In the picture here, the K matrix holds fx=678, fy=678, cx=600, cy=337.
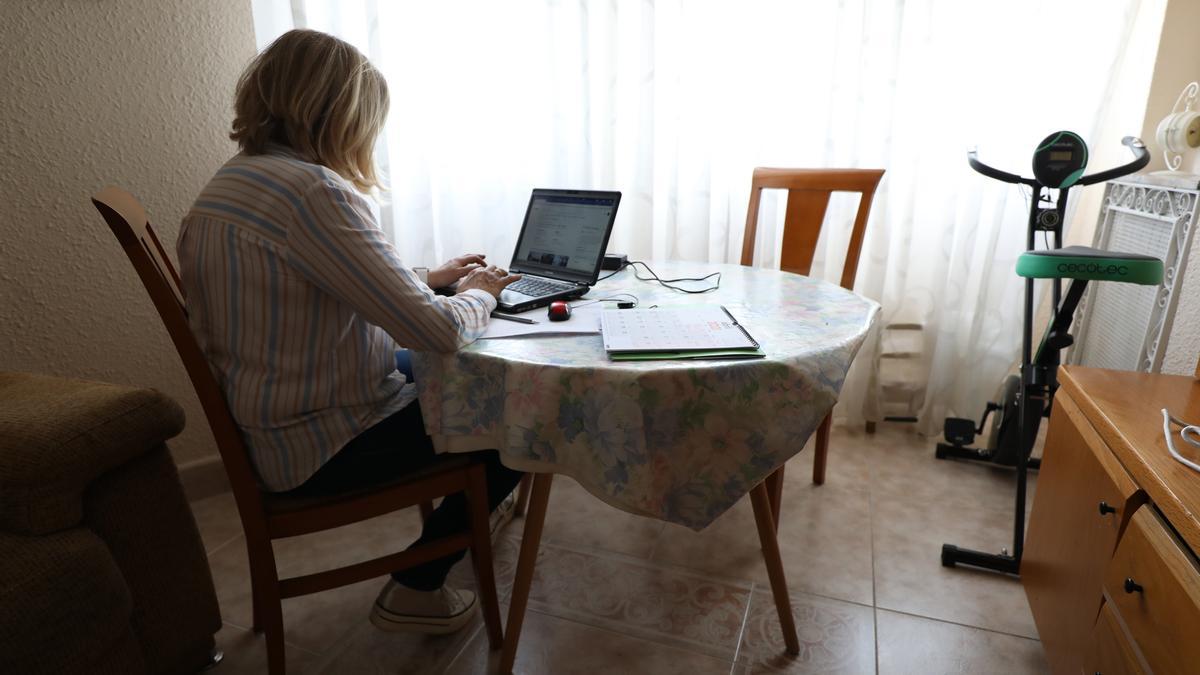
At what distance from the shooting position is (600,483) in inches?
42.9

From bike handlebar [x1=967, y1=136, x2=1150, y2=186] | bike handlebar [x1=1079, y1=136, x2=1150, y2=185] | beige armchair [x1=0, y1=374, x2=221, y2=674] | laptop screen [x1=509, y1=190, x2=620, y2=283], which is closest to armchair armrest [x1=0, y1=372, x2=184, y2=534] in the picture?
beige armchair [x1=0, y1=374, x2=221, y2=674]

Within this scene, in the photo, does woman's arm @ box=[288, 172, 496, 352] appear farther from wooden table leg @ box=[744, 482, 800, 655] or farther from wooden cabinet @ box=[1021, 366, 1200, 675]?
wooden cabinet @ box=[1021, 366, 1200, 675]

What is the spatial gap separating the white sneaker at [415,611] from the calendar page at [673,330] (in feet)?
2.30

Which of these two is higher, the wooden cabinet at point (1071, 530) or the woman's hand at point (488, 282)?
the woman's hand at point (488, 282)

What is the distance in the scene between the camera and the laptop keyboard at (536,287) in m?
1.47

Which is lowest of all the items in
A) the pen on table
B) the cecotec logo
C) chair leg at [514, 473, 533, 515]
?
chair leg at [514, 473, 533, 515]

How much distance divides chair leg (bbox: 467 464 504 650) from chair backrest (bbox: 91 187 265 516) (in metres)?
0.36

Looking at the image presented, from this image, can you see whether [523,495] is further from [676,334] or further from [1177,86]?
[1177,86]

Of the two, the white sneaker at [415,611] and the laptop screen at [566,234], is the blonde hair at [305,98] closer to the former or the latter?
the laptop screen at [566,234]

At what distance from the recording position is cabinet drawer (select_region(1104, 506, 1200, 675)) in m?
0.81

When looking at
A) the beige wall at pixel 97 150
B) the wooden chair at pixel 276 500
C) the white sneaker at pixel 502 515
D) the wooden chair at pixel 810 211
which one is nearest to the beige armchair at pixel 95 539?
the wooden chair at pixel 276 500

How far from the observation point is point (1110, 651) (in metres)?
1.00

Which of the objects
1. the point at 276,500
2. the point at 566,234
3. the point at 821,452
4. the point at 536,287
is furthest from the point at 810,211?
the point at 276,500

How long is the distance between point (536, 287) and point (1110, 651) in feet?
3.87
